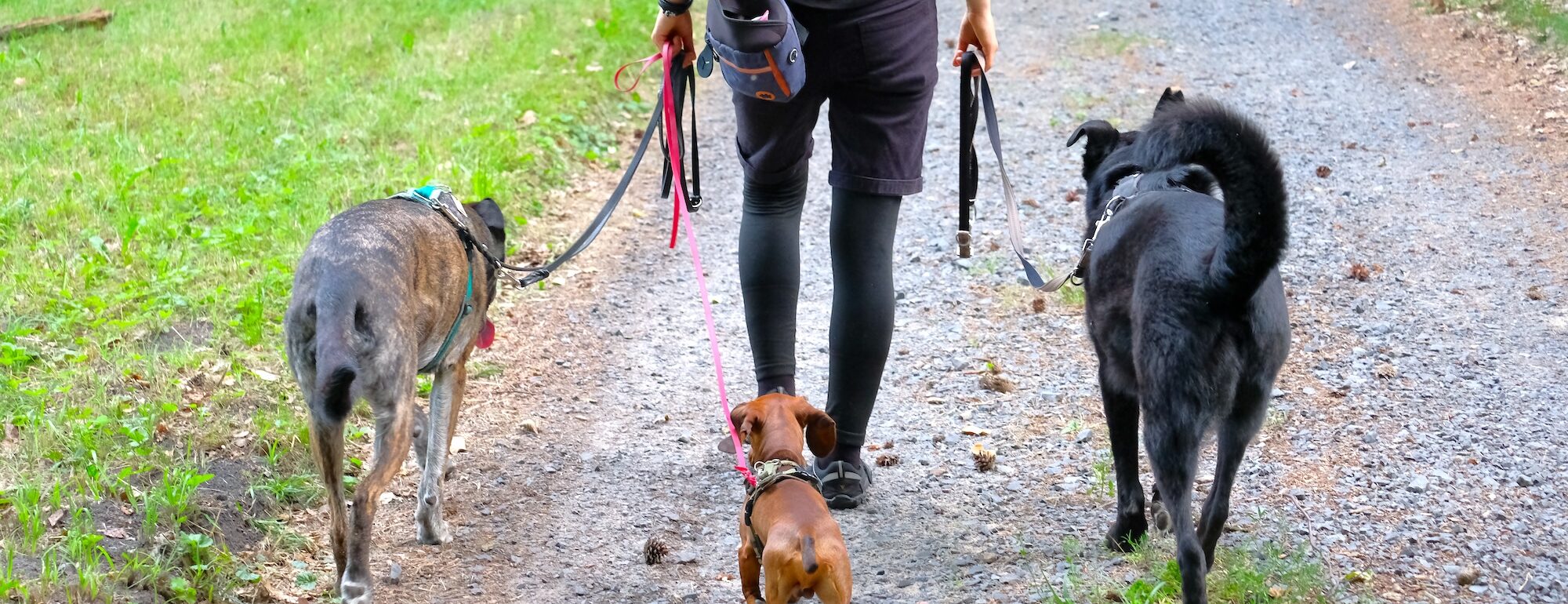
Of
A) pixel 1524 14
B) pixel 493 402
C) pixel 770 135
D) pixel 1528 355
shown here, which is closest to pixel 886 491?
pixel 770 135

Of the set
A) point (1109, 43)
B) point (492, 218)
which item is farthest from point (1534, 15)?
point (492, 218)

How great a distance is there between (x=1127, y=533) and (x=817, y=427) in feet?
3.42

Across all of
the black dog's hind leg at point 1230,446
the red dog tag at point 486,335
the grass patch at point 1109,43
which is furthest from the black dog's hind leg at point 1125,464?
the grass patch at point 1109,43

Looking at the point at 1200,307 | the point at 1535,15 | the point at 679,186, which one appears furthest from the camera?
the point at 1535,15

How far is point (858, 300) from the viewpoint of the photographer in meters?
3.90

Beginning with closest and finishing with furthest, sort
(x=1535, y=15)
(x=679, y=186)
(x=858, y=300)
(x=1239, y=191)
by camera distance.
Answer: (x=1239, y=191) → (x=858, y=300) → (x=679, y=186) → (x=1535, y=15)

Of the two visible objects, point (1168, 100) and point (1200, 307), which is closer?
point (1200, 307)

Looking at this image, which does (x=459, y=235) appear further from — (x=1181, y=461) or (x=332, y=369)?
(x=1181, y=461)

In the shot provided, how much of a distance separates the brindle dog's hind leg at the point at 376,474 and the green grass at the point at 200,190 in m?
0.48

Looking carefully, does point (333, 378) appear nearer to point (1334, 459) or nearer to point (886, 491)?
point (886, 491)

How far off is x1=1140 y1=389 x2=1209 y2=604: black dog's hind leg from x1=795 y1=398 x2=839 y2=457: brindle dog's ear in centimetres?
100

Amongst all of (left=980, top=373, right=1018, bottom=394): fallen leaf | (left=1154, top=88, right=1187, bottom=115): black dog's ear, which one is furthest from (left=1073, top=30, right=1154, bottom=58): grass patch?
(left=1154, top=88, right=1187, bottom=115): black dog's ear

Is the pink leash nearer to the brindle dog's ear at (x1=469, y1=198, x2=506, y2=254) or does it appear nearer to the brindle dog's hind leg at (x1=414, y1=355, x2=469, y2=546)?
the brindle dog's ear at (x1=469, y1=198, x2=506, y2=254)

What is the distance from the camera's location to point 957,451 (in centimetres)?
→ 469
